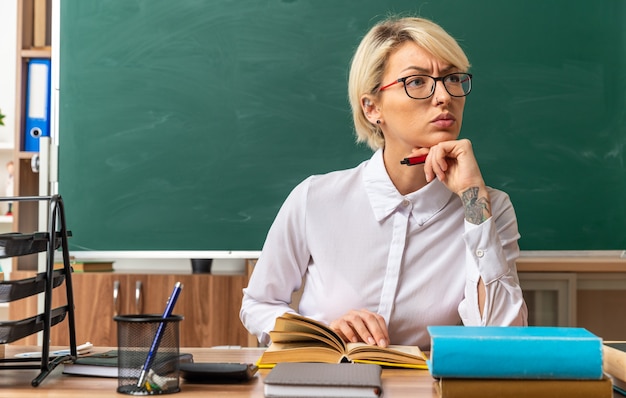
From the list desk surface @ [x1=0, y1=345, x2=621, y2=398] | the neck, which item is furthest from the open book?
the neck

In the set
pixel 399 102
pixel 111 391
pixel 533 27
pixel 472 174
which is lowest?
pixel 111 391

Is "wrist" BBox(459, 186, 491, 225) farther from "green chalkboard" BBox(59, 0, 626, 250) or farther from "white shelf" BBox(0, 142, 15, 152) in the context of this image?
"white shelf" BBox(0, 142, 15, 152)

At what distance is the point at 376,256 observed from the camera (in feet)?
5.91

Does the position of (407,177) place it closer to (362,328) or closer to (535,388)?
(362,328)

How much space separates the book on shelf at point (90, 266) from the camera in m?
3.01

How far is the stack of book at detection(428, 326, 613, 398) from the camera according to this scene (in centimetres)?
92

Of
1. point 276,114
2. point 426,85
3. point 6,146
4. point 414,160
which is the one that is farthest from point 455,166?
point 6,146

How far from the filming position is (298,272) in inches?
74.2

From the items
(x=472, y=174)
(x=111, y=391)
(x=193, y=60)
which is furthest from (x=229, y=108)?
(x=111, y=391)

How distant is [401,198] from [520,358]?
0.90 meters

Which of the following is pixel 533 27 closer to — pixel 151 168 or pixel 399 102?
pixel 399 102

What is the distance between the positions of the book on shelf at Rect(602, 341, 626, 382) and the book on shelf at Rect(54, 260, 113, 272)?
2308 mm

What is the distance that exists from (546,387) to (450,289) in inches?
32.5

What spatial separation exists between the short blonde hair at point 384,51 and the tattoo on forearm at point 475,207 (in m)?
0.36
